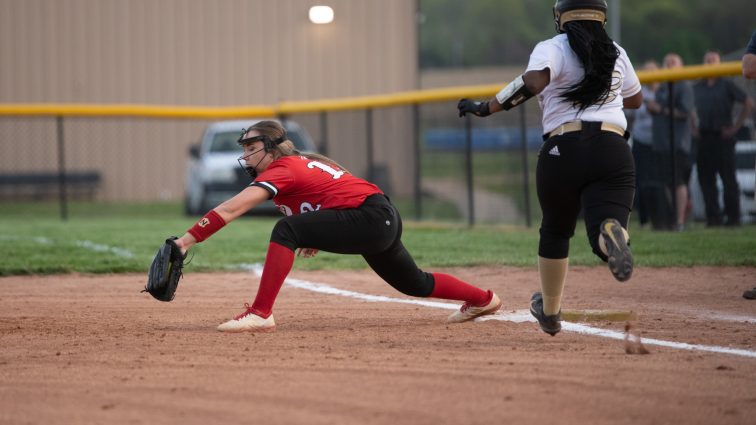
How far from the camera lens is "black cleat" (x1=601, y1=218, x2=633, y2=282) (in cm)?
513

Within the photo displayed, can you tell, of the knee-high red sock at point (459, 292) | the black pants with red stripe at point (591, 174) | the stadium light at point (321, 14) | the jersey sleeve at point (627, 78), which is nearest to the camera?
the black pants with red stripe at point (591, 174)

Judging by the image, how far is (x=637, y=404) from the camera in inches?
168

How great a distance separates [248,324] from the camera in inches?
247

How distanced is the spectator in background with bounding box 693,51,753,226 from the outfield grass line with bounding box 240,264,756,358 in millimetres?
5149

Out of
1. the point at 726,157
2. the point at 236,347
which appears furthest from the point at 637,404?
the point at 726,157

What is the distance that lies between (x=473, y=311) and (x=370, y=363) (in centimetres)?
161

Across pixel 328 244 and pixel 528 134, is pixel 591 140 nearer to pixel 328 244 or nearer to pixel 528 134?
pixel 328 244

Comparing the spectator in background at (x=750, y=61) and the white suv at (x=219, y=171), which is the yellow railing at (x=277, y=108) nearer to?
the white suv at (x=219, y=171)

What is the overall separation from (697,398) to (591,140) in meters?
1.57

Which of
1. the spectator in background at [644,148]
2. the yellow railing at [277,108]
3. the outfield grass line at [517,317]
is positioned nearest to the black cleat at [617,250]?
the outfield grass line at [517,317]

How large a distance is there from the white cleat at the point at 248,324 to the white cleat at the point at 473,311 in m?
1.15

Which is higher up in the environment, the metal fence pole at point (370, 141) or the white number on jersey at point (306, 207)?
the white number on jersey at point (306, 207)

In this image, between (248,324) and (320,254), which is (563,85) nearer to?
(248,324)

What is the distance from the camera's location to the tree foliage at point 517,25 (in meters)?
48.3
